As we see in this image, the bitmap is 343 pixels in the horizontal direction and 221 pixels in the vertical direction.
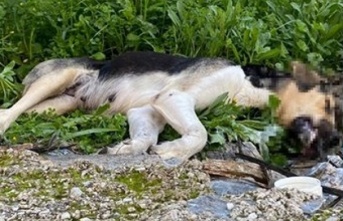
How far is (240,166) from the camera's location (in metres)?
4.96

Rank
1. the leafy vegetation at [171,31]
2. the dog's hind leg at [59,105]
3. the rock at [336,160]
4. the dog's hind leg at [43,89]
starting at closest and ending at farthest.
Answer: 1. the rock at [336,160]
2. the dog's hind leg at [43,89]
3. the dog's hind leg at [59,105]
4. the leafy vegetation at [171,31]

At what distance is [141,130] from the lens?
562 cm

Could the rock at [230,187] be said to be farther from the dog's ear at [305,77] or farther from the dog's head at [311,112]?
the dog's ear at [305,77]

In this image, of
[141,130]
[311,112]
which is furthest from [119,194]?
[311,112]

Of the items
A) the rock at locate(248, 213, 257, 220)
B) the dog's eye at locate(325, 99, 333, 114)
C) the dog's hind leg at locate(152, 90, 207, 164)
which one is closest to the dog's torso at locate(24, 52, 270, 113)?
the dog's hind leg at locate(152, 90, 207, 164)

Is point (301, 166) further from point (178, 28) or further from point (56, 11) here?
point (56, 11)

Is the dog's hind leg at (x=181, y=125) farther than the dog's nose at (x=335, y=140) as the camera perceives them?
No

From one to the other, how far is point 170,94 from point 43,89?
3.34ft

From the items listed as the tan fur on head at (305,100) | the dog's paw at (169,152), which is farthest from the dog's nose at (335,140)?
the dog's paw at (169,152)

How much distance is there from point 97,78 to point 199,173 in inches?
85.0

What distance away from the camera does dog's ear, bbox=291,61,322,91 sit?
611 centimetres

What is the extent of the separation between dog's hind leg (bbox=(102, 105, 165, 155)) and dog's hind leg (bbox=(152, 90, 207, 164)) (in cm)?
6

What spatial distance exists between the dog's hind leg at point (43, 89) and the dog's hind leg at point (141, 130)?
0.74 metres

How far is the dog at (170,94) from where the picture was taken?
5.62 m
